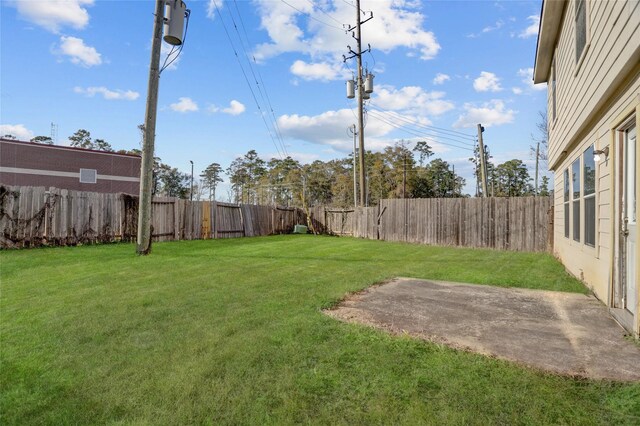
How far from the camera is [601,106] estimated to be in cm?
402

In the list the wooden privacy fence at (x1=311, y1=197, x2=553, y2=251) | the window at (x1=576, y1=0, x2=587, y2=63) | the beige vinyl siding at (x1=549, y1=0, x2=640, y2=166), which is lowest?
the wooden privacy fence at (x1=311, y1=197, x2=553, y2=251)

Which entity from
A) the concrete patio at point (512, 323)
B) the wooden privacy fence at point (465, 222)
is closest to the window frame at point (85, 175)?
the wooden privacy fence at point (465, 222)

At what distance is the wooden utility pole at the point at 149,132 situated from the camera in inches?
313

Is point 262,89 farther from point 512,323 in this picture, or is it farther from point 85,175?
point 85,175

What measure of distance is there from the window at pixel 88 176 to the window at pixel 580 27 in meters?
30.3

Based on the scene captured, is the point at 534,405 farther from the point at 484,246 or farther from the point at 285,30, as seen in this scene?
the point at 285,30

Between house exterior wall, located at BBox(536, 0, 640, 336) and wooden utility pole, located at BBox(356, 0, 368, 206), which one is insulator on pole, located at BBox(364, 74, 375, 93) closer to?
wooden utility pole, located at BBox(356, 0, 368, 206)

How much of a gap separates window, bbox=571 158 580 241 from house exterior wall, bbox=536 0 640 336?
0.51ft

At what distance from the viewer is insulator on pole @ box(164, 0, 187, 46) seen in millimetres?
8023

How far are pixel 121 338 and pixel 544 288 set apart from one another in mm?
5219

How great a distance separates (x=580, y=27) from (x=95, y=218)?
11.7 meters

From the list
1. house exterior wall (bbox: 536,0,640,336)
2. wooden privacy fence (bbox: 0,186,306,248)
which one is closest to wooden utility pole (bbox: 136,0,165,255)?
wooden privacy fence (bbox: 0,186,306,248)

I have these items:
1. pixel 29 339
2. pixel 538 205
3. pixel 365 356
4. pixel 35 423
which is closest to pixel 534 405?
pixel 365 356

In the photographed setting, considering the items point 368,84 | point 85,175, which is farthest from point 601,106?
point 85,175
